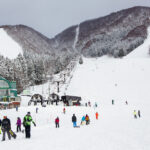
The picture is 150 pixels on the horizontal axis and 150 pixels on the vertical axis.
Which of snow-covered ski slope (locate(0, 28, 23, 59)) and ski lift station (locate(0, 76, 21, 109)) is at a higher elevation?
snow-covered ski slope (locate(0, 28, 23, 59))

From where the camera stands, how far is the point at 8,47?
141 m

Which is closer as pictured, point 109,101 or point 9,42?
point 109,101

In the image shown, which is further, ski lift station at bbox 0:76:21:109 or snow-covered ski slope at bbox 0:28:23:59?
snow-covered ski slope at bbox 0:28:23:59

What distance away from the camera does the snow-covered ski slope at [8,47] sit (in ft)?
409

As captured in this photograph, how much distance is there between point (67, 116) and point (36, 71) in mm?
49419

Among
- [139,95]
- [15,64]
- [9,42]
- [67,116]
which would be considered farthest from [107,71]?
[9,42]

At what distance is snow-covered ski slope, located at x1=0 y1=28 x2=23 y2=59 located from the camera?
12456 cm

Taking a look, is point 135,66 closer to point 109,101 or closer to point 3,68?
point 109,101

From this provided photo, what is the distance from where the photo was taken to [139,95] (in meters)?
49.6

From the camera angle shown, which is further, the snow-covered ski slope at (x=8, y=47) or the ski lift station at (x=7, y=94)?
the snow-covered ski slope at (x=8, y=47)

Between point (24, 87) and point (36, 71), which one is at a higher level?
point (36, 71)

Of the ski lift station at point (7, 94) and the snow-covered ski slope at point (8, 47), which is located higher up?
the snow-covered ski slope at point (8, 47)

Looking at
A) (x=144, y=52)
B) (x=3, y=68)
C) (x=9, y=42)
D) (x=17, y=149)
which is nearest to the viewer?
(x=17, y=149)

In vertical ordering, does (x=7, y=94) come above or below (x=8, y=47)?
below
